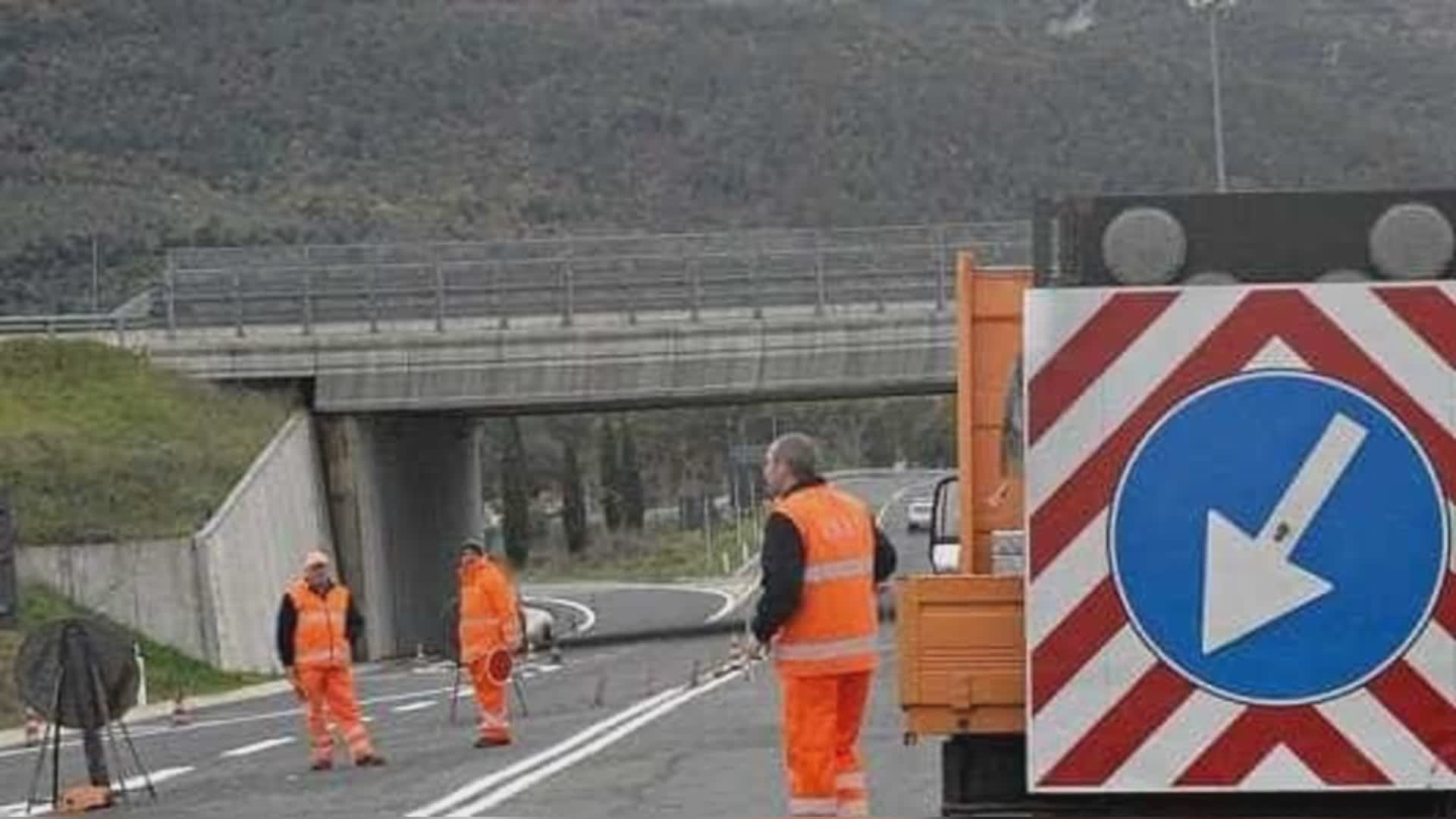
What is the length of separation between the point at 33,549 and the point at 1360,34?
5045 inches

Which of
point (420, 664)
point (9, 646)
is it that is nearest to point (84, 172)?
point (420, 664)

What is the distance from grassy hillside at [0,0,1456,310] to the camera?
108 meters

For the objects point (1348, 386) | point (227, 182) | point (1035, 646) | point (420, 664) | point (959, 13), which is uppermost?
point (959, 13)

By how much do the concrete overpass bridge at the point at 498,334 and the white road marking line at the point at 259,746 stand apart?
81.2 feet

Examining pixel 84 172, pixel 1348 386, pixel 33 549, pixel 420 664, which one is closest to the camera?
pixel 1348 386

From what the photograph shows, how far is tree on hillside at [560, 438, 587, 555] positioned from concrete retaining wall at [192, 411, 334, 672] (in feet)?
191

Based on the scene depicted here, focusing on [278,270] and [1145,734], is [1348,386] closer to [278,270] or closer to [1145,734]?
[1145,734]

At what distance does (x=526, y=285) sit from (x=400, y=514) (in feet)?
15.6

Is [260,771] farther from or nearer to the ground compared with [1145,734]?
nearer to the ground

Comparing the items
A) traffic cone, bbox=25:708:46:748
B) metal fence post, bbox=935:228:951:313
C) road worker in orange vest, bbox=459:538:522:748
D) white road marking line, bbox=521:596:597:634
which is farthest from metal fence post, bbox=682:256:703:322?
road worker in orange vest, bbox=459:538:522:748

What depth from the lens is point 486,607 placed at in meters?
23.8

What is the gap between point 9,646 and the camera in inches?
1411

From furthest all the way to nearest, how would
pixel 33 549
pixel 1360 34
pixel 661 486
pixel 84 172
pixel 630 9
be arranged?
pixel 1360 34, pixel 630 9, pixel 661 486, pixel 84 172, pixel 33 549

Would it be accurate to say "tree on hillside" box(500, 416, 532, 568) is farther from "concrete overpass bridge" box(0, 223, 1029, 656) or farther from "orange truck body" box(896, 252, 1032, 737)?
"orange truck body" box(896, 252, 1032, 737)
